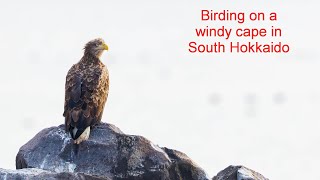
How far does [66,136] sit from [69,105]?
0.79m

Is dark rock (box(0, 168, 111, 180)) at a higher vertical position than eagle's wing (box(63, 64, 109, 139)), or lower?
lower

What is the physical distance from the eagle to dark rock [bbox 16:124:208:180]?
199 millimetres

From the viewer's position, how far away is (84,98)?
16953 millimetres

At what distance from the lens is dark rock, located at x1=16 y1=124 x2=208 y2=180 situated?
617 inches

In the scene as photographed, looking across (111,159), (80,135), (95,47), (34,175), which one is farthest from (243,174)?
(95,47)

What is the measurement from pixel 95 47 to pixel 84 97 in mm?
1853

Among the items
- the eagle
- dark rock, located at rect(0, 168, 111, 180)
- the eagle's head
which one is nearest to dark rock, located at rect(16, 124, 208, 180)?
the eagle

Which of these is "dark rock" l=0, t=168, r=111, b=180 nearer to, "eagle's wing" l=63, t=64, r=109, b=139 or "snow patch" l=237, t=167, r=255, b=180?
"eagle's wing" l=63, t=64, r=109, b=139

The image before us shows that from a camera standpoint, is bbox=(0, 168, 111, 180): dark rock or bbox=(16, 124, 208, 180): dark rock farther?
bbox=(16, 124, 208, 180): dark rock

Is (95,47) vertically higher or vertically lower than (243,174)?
higher

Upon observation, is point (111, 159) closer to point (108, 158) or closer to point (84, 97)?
point (108, 158)

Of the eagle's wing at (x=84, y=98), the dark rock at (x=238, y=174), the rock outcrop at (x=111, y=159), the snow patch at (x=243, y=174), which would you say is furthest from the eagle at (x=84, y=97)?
the snow patch at (x=243, y=174)

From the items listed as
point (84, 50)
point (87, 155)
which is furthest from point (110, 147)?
point (84, 50)

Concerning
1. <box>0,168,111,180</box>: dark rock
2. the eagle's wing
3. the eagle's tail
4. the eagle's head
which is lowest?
<box>0,168,111,180</box>: dark rock
